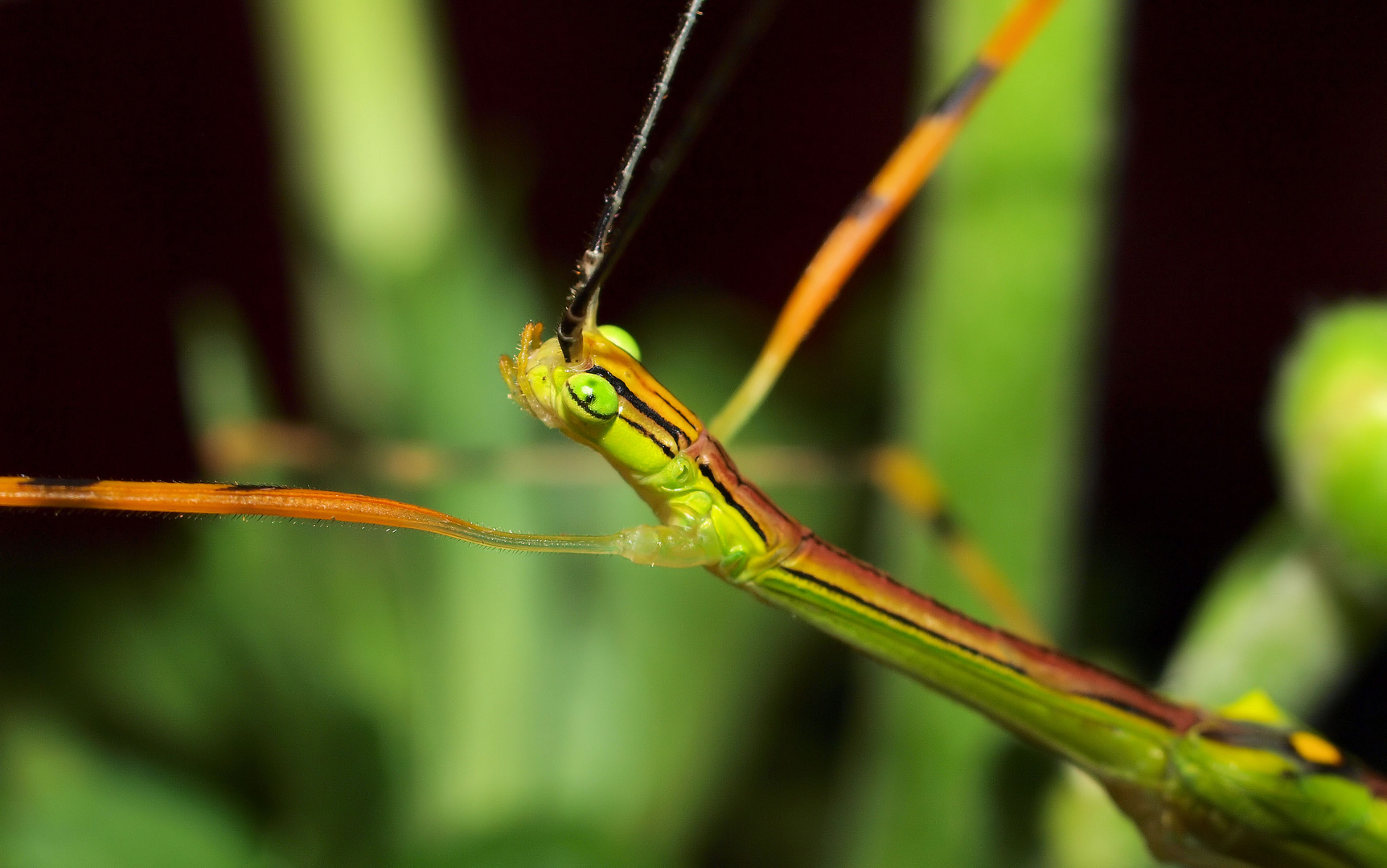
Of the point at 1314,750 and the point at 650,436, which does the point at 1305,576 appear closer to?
the point at 1314,750

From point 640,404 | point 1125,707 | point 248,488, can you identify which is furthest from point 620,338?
point 1125,707

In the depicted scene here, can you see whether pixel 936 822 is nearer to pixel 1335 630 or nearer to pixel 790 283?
pixel 1335 630

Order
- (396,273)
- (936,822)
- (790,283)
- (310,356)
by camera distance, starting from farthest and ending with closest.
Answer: (790,283), (310,356), (396,273), (936,822)

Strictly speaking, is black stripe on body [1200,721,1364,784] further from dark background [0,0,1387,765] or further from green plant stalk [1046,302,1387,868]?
dark background [0,0,1387,765]

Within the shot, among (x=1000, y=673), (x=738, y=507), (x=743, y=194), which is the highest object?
(x=743, y=194)

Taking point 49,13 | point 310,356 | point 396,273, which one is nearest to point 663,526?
point 396,273
